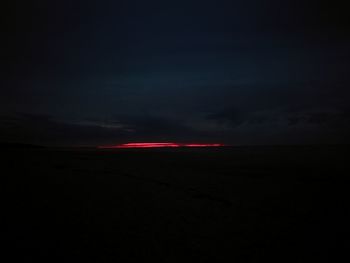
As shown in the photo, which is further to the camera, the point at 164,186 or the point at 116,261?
A: the point at 164,186

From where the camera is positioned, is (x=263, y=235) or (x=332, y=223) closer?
(x=263, y=235)

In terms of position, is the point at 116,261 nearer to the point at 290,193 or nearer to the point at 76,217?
the point at 76,217

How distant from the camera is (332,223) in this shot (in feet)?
23.7

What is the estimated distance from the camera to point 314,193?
11.1 m

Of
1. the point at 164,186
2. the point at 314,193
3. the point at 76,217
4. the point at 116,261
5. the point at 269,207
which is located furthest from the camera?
the point at 164,186

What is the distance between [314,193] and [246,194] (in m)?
3.58

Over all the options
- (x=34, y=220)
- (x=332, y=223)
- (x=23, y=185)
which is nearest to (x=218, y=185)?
(x=332, y=223)

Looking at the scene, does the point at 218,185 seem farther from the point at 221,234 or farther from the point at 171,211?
the point at 221,234

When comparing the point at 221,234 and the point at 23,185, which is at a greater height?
the point at 23,185

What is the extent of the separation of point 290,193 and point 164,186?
645 centimetres

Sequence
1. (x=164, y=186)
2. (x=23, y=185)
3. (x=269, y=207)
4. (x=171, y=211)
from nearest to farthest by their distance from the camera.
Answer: (x=171, y=211) → (x=269, y=207) → (x=23, y=185) → (x=164, y=186)

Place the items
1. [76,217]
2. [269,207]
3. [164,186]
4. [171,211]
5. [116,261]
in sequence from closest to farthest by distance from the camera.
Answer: [116,261] → [76,217] → [171,211] → [269,207] → [164,186]

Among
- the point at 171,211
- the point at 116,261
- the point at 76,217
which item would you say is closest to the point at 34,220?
the point at 76,217

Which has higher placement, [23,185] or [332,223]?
[23,185]
